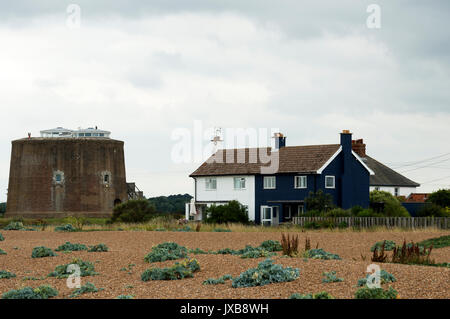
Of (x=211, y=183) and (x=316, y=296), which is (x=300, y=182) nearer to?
(x=211, y=183)

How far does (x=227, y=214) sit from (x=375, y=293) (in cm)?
4007

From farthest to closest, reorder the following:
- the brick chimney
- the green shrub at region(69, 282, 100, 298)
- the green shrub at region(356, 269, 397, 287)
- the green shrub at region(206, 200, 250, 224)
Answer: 1. the brick chimney
2. the green shrub at region(206, 200, 250, 224)
3. the green shrub at region(69, 282, 100, 298)
4. the green shrub at region(356, 269, 397, 287)

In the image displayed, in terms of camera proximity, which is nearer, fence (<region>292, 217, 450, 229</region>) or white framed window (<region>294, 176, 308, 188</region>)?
fence (<region>292, 217, 450, 229</region>)

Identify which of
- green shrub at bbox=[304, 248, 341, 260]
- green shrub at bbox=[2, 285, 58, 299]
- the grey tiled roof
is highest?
the grey tiled roof

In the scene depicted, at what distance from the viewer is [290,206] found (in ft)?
184

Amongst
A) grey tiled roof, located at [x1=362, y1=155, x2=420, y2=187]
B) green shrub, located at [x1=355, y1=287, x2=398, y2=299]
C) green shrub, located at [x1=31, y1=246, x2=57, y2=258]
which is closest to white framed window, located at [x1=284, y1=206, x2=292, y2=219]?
grey tiled roof, located at [x1=362, y1=155, x2=420, y2=187]

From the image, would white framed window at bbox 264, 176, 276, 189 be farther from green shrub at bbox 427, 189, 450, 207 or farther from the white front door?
green shrub at bbox 427, 189, 450, 207

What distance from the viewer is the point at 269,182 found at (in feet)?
185

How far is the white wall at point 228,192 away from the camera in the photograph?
57062 millimetres

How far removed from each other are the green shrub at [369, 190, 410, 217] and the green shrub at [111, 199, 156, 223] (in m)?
17.4

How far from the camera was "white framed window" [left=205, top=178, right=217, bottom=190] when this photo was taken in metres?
59.7

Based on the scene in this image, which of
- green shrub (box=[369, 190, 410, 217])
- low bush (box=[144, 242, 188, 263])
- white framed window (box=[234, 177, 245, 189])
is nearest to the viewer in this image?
low bush (box=[144, 242, 188, 263])
